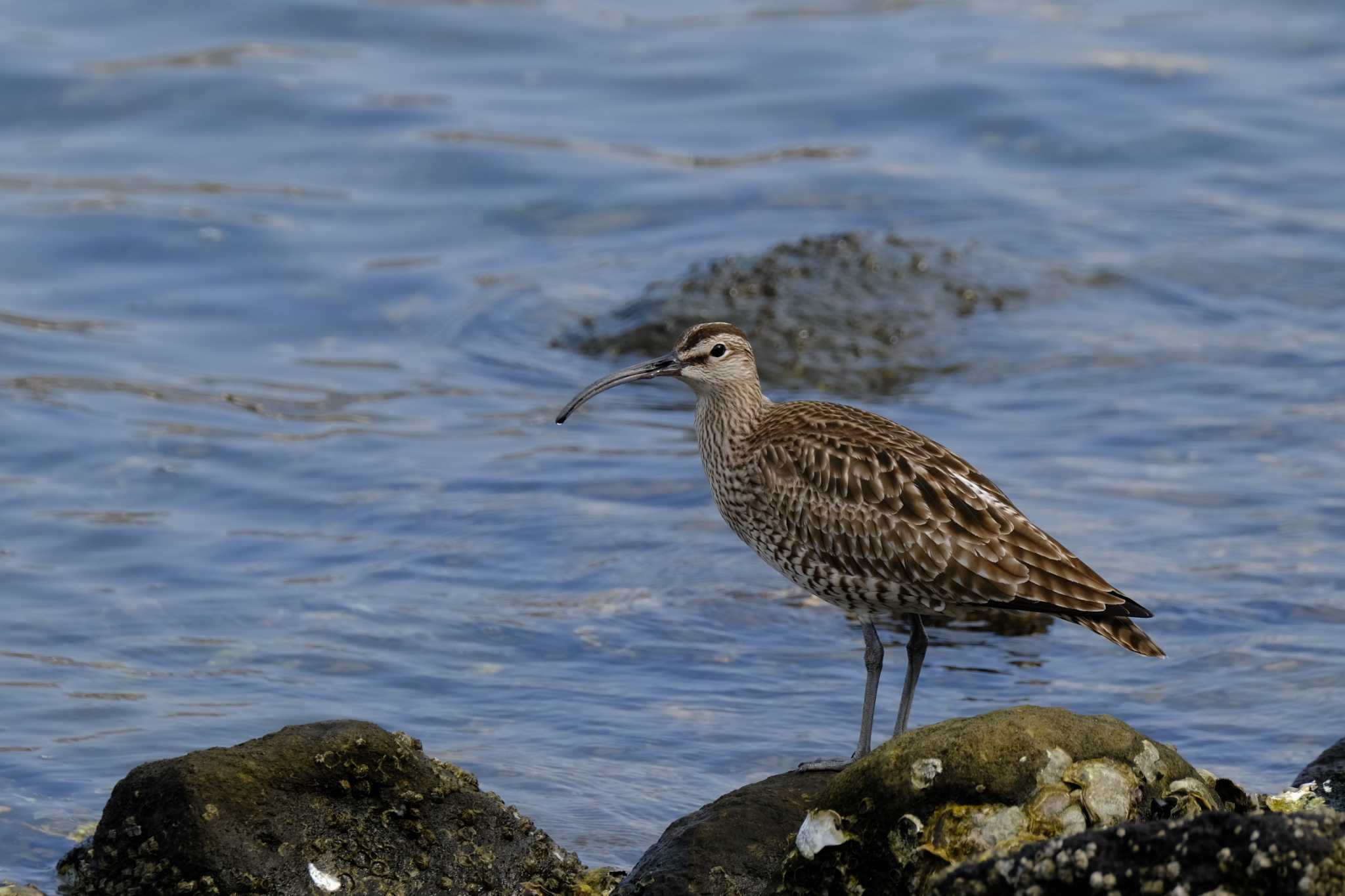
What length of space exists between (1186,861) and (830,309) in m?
9.95

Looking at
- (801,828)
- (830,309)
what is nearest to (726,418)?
(801,828)

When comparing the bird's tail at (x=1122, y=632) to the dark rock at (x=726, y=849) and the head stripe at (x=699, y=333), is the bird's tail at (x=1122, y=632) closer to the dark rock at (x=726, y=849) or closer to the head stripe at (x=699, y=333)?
the dark rock at (x=726, y=849)

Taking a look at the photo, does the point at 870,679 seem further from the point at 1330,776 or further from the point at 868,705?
the point at 1330,776

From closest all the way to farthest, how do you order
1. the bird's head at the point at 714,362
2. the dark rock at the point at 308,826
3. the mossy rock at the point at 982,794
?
the mossy rock at the point at 982,794, the dark rock at the point at 308,826, the bird's head at the point at 714,362

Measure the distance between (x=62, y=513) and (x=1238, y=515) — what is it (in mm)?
7075

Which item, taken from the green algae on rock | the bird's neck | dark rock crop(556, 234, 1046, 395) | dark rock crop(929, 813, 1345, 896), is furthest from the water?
dark rock crop(929, 813, 1345, 896)

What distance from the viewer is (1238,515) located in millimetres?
11438

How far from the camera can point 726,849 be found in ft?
19.9

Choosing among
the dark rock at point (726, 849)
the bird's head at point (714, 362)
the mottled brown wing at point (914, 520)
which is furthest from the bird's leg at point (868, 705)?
the bird's head at point (714, 362)

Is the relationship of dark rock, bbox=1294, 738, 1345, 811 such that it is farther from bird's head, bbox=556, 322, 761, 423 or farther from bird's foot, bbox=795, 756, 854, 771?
bird's head, bbox=556, 322, 761, 423

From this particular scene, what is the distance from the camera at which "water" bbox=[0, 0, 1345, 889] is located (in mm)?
9227

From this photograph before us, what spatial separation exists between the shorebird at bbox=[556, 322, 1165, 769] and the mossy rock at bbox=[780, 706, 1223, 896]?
136cm

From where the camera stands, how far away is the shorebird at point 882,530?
23.2 feet

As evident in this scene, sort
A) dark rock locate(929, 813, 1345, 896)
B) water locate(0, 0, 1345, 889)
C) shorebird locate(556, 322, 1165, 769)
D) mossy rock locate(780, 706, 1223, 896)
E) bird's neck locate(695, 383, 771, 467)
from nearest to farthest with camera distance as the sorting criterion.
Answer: dark rock locate(929, 813, 1345, 896) → mossy rock locate(780, 706, 1223, 896) → shorebird locate(556, 322, 1165, 769) → bird's neck locate(695, 383, 771, 467) → water locate(0, 0, 1345, 889)
